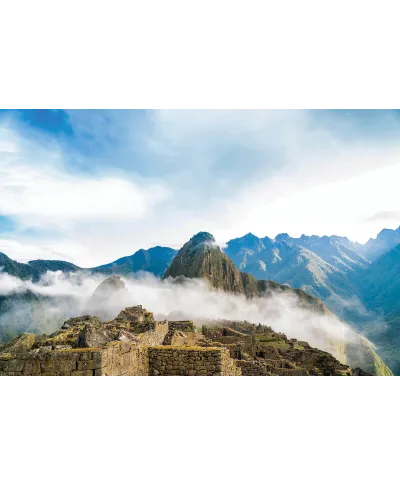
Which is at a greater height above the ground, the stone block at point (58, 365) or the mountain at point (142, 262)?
the mountain at point (142, 262)

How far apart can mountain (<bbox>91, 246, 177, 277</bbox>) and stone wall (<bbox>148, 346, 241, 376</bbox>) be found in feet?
9.96

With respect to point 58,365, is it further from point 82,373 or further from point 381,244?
point 381,244

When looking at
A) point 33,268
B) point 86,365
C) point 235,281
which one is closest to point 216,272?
point 235,281

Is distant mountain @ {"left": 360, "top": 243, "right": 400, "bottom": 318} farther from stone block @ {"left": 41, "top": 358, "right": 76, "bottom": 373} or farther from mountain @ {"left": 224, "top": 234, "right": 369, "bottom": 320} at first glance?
stone block @ {"left": 41, "top": 358, "right": 76, "bottom": 373}

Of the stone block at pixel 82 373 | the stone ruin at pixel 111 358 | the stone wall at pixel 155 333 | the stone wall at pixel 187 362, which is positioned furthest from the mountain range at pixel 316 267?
the stone block at pixel 82 373

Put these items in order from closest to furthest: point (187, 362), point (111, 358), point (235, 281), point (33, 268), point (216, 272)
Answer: point (111, 358) → point (187, 362) → point (33, 268) → point (216, 272) → point (235, 281)

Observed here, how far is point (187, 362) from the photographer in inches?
212

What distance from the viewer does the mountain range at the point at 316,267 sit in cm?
819

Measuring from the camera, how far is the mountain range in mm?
8188

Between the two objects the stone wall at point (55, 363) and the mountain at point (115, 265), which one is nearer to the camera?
the stone wall at point (55, 363)

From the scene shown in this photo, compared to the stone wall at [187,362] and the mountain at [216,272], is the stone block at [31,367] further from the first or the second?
the mountain at [216,272]

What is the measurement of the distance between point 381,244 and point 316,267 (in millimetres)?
1643
